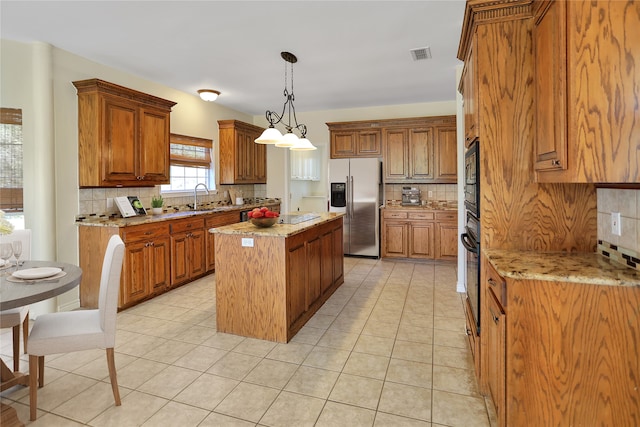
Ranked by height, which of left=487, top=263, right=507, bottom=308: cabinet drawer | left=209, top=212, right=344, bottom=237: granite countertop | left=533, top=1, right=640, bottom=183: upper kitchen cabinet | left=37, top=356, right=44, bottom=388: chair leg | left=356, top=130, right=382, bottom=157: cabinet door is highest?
left=356, top=130, right=382, bottom=157: cabinet door

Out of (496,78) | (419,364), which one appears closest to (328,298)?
(419,364)

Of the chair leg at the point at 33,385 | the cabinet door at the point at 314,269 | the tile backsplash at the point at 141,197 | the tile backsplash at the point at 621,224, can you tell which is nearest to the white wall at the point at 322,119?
the tile backsplash at the point at 141,197

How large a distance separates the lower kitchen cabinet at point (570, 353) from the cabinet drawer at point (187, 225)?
11.8 feet

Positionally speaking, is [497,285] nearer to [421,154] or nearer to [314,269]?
[314,269]

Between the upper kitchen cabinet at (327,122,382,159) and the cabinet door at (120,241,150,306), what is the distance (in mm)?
3535

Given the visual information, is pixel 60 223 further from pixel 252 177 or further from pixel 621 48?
pixel 621 48

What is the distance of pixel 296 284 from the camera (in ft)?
9.95

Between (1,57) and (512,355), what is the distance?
15.1 ft

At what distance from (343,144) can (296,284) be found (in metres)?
3.63

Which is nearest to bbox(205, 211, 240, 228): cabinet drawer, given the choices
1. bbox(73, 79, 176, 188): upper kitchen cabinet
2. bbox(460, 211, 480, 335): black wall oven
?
bbox(73, 79, 176, 188): upper kitchen cabinet

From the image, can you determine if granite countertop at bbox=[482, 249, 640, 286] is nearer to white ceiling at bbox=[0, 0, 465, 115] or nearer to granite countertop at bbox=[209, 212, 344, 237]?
granite countertop at bbox=[209, 212, 344, 237]

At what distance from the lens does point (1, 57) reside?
3201 mm

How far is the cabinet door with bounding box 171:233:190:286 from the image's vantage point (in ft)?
13.6

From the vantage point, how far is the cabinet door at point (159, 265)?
3.85m
